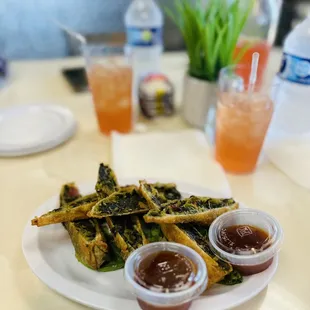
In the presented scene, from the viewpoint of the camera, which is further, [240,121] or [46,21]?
[46,21]

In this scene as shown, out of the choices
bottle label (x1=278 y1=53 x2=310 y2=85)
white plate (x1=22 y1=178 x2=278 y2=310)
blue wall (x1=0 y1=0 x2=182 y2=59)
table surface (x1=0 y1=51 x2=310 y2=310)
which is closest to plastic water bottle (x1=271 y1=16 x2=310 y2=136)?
bottle label (x1=278 y1=53 x2=310 y2=85)

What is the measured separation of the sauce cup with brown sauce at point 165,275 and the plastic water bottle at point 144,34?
0.77 meters

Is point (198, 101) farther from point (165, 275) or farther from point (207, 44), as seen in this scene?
point (165, 275)

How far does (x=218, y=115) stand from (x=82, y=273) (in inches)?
19.5

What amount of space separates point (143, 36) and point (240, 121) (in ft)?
1.63

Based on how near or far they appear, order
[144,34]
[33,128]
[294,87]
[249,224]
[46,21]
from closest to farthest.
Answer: [249,224] → [294,87] → [33,128] → [144,34] → [46,21]

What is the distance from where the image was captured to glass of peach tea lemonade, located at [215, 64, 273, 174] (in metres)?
0.92

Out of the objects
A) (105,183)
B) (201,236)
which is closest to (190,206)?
(201,236)

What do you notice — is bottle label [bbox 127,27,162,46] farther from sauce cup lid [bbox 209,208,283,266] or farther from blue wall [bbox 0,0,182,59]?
sauce cup lid [bbox 209,208,283,266]

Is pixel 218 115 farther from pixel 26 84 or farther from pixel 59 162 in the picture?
pixel 26 84

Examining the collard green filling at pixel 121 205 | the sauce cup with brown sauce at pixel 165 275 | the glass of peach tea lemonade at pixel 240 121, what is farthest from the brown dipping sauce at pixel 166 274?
the glass of peach tea lemonade at pixel 240 121

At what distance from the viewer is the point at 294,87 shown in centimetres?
98

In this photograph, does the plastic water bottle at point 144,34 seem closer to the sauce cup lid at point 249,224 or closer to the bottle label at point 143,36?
the bottle label at point 143,36

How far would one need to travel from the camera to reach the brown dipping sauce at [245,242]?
62 centimetres
